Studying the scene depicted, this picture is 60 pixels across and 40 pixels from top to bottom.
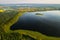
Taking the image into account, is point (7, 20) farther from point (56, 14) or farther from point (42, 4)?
point (56, 14)

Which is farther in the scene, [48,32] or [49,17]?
[49,17]

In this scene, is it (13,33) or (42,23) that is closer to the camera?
(13,33)

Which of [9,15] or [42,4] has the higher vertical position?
[42,4]

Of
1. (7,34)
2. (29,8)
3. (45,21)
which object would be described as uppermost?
(29,8)

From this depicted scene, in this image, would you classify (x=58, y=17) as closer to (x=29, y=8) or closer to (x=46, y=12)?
(x=46, y=12)

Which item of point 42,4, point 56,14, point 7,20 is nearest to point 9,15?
point 7,20

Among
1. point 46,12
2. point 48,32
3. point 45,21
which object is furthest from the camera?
point 46,12

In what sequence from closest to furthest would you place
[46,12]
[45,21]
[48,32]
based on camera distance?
[48,32] < [45,21] < [46,12]

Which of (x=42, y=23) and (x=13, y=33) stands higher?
(x=42, y=23)
